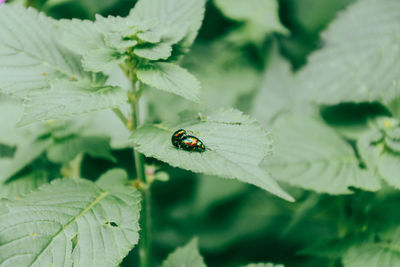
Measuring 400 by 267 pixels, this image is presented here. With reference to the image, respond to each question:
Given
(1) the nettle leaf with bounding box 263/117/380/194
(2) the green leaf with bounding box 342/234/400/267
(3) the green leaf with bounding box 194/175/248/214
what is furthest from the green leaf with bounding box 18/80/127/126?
(3) the green leaf with bounding box 194/175/248/214

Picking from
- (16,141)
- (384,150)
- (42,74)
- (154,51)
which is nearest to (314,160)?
(384,150)

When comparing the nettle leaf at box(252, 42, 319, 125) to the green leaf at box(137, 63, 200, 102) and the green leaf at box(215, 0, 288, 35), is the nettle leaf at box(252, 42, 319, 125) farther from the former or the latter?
the green leaf at box(137, 63, 200, 102)

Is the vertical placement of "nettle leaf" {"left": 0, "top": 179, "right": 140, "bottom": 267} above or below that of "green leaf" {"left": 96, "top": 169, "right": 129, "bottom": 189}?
above

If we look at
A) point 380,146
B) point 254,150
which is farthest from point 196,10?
point 380,146

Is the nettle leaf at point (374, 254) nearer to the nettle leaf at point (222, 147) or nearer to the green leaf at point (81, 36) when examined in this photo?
the nettle leaf at point (222, 147)

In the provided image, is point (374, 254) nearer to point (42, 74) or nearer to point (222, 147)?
point (222, 147)

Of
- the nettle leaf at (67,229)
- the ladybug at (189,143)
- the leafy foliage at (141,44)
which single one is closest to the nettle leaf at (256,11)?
the leafy foliage at (141,44)

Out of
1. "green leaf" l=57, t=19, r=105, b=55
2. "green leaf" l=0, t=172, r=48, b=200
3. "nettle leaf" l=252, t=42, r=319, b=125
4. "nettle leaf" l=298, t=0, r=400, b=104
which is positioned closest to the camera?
"green leaf" l=57, t=19, r=105, b=55
